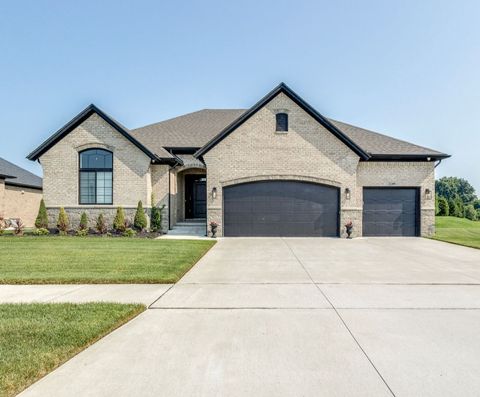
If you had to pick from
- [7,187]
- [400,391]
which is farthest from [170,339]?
[7,187]

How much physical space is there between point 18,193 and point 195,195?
581 inches

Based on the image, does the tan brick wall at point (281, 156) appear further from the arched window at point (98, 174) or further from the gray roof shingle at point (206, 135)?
the arched window at point (98, 174)

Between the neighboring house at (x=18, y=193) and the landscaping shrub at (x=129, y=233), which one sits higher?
the neighboring house at (x=18, y=193)

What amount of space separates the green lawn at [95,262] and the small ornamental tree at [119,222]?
3178 mm

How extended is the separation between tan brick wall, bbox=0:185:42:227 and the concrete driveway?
22.2 m

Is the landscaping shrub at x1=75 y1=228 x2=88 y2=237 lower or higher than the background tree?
lower

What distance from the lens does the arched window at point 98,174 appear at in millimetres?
16500

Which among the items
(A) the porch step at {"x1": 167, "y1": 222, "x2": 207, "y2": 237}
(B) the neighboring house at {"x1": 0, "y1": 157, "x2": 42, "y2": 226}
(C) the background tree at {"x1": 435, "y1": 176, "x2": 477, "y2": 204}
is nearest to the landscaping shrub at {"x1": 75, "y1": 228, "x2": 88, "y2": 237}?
(A) the porch step at {"x1": 167, "y1": 222, "x2": 207, "y2": 237}

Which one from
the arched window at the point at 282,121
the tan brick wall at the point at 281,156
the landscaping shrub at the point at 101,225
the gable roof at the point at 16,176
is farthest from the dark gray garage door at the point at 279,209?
the gable roof at the point at 16,176

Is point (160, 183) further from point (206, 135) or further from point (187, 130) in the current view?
point (187, 130)

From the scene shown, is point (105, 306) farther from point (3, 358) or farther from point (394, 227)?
point (394, 227)

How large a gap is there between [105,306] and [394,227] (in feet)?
52.4

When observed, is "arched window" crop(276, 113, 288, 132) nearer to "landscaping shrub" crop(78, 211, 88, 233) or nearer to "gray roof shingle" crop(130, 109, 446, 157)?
"gray roof shingle" crop(130, 109, 446, 157)

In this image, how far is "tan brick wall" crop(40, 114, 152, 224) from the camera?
16328 mm
